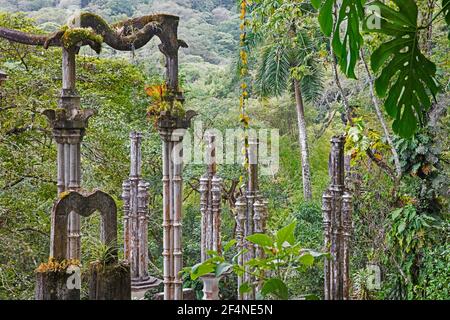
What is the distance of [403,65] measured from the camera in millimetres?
1657

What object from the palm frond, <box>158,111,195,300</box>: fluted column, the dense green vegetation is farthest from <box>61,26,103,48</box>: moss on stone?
the palm frond

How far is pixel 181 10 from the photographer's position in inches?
462

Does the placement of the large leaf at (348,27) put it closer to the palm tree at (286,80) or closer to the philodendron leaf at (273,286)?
the philodendron leaf at (273,286)

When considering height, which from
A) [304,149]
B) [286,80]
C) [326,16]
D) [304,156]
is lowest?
[326,16]

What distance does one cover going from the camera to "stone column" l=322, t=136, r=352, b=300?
329 centimetres

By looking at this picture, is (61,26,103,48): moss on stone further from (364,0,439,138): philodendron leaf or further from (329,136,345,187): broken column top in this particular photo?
(364,0,439,138): philodendron leaf

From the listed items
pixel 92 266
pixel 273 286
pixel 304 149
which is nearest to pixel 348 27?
pixel 273 286

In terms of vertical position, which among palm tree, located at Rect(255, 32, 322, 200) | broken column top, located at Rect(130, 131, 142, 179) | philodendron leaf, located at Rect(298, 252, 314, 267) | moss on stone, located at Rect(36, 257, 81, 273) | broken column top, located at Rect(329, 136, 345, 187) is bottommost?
moss on stone, located at Rect(36, 257, 81, 273)

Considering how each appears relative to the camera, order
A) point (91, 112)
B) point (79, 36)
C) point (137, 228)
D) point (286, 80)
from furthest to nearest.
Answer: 1. point (286, 80)
2. point (137, 228)
3. point (79, 36)
4. point (91, 112)

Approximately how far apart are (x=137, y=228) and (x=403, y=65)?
11.6 ft

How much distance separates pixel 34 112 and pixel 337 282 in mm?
3275

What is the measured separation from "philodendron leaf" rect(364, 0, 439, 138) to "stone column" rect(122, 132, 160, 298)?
3.31 metres

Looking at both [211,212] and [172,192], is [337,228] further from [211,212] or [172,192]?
[211,212]
